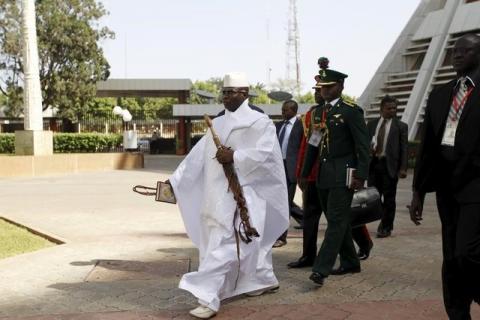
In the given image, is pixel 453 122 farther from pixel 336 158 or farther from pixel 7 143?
pixel 7 143

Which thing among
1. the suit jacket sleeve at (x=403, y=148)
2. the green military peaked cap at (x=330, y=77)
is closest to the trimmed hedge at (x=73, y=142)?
the suit jacket sleeve at (x=403, y=148)

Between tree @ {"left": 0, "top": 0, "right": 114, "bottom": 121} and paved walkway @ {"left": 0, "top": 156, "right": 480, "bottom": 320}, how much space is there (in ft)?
84.1

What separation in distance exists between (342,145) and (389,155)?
286 centimetres

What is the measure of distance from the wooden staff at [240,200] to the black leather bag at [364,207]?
1.34 m

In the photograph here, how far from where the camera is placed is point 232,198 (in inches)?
192

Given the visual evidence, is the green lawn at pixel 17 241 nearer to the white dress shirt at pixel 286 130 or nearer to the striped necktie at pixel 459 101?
the white dress shirt at pixel 286 130

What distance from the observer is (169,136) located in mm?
46125

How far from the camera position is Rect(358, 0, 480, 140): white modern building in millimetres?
24641

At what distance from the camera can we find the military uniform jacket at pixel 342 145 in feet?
A: 17.6

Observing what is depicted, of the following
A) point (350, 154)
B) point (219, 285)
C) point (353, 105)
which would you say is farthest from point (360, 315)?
point (353, 105)

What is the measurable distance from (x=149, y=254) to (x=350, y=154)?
8.96 ft

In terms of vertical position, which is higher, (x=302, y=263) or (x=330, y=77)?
(x=330, y=77)

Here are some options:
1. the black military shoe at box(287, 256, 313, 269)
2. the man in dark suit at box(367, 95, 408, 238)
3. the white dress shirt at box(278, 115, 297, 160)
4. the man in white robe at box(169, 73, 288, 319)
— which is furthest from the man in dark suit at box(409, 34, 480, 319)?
the man in dark suit at box(367, 95, 408, 238)

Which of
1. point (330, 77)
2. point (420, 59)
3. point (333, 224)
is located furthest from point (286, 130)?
point (420, 59)
